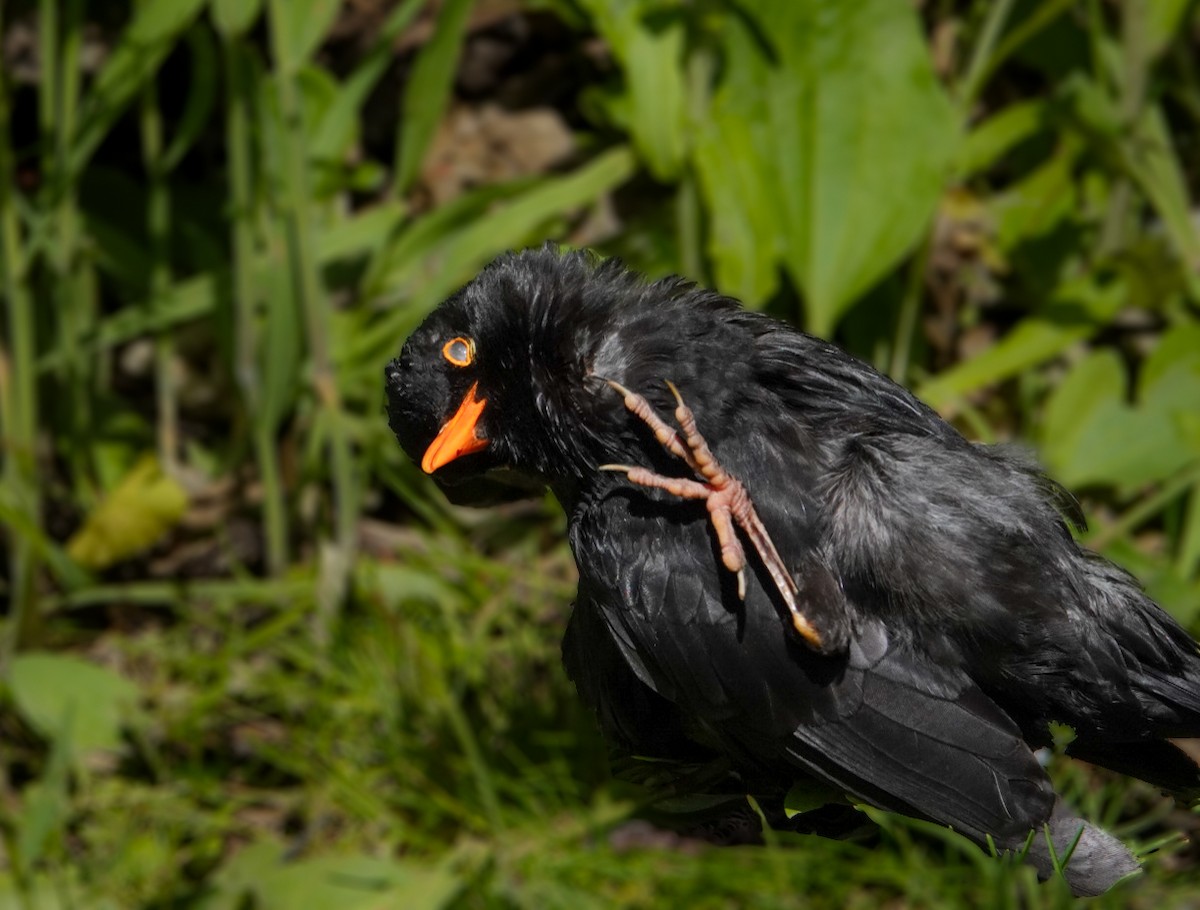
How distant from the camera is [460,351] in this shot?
2.14 metres

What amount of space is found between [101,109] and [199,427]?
1267 millimetres

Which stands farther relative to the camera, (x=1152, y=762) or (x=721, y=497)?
(x=1152, y=762)

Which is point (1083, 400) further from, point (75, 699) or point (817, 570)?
point (75, 699)

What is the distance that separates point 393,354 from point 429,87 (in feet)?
2.44

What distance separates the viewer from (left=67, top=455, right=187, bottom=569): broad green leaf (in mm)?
4164

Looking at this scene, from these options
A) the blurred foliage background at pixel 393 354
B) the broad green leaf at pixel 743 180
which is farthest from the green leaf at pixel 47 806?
the broad green leaf at pixel 743 180

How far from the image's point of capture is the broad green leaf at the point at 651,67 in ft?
12.6

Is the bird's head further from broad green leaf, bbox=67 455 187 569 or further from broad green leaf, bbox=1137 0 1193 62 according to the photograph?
Answer: broad green leaf, bbox=1137 0 1193 62

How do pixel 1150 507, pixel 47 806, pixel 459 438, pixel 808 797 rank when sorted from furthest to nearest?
pixel 1150 507
pixel 47 806
pixel 459 438
pixel 808 797

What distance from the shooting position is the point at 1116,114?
3.93 m

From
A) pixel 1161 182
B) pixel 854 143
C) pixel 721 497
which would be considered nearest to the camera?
pixel 721 497

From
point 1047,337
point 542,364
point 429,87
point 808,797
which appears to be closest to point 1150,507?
point 1047,337

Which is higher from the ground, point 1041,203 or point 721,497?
point 1041,203

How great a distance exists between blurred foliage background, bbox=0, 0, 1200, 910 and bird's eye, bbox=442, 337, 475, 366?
154 cm
